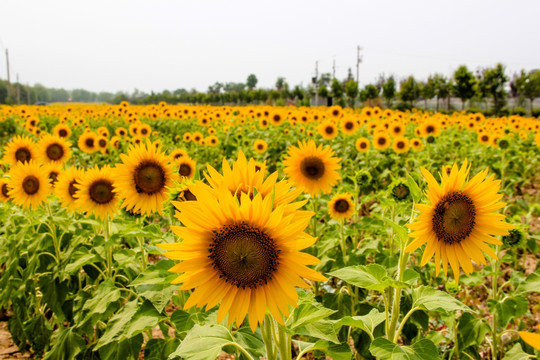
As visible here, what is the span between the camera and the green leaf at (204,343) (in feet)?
4.43

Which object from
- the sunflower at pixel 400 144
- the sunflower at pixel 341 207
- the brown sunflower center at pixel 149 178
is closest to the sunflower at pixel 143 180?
the brown sunflower center at pixel 149 178

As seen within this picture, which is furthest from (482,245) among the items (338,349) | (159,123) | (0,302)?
(159,123)

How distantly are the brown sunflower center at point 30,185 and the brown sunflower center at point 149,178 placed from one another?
4.32 ft

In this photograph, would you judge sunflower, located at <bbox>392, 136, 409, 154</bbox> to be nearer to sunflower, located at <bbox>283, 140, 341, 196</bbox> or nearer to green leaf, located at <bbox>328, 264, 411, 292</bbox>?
sunflower, located at <bbox>283, 140, 341, 196</bbox>

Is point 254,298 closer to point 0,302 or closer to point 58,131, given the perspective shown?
point 0,302

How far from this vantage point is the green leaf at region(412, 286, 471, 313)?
1566 mm

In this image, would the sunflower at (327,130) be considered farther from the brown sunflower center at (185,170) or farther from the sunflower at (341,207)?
the brown sunflower center at (185,170)

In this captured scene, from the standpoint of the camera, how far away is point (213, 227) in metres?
1.27

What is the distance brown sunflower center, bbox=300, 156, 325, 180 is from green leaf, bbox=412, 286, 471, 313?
1.71 meters

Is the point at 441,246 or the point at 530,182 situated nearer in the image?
the point at 441,246

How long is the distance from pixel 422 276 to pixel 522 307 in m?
0.64

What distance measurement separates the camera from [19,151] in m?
4.37

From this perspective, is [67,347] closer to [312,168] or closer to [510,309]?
[312,168]

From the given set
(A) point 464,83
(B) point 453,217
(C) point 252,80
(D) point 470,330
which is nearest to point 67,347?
(B) point 453,217
